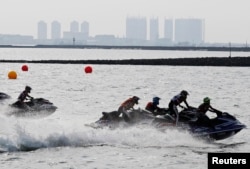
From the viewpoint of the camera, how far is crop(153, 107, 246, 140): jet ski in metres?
22.5

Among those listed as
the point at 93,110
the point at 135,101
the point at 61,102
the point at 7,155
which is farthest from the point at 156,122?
the point at 61,102

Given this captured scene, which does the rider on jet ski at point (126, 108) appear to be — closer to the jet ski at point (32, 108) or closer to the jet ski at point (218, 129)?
the jet ski at point (218, 129)

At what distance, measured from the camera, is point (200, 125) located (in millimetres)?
22672

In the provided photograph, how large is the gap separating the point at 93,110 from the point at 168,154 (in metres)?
15.1

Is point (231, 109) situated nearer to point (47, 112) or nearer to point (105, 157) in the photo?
point (47, 112)

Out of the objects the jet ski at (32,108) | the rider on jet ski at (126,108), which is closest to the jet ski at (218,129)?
the rider on jet ski at (126,108)

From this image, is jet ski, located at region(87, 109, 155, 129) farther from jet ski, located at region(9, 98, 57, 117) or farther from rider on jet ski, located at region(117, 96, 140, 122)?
jet ski, located at region(9, 98, 57, 117)

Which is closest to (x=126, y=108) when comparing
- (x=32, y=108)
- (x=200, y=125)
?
(x=200, y=125)

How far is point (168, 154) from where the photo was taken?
21.3 metres

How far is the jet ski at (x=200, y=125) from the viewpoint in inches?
886

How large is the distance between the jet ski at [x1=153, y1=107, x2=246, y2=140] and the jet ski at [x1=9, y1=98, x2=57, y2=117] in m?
7.79

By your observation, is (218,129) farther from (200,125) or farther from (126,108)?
(126,108)

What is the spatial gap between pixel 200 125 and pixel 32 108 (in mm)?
8945

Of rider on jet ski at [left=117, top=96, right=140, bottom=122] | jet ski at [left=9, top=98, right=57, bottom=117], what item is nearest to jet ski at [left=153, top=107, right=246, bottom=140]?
rider on jet ski at [left=117, top=96, right=140, bottom=122]
